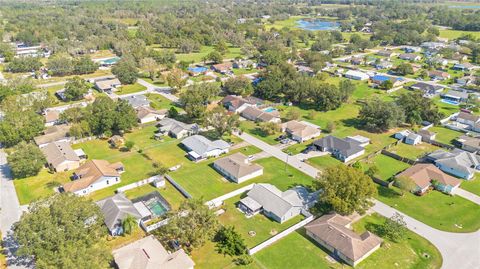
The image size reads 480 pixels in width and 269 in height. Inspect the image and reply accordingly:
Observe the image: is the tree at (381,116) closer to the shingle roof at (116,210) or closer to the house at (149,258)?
the shingle roof at (116,210)

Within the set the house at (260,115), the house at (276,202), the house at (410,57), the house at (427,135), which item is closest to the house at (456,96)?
the house at (427,135)

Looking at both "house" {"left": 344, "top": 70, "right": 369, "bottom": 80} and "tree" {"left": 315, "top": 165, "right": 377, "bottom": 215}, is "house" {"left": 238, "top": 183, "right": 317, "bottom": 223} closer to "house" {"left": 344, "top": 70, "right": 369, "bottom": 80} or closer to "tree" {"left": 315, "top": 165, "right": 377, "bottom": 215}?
"tree" {"left": 315, "top": 165, "right": 377, "bottom": 215}

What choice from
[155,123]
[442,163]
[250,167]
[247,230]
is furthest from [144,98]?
[442,163]

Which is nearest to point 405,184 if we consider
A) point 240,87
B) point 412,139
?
point 412,139

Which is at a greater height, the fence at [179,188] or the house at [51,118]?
the house at [51,118]

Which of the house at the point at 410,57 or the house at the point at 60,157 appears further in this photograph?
the house at the point at 410,57

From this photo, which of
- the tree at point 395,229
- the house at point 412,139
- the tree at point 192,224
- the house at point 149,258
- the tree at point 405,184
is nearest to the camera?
the house at point 149,258
